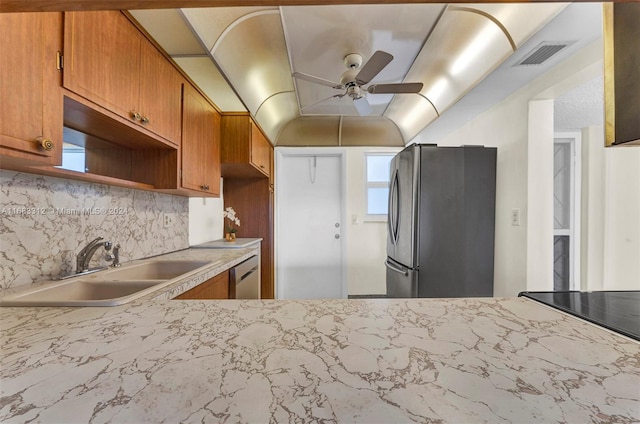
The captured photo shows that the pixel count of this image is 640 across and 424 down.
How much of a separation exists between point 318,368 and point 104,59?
59.0 inches

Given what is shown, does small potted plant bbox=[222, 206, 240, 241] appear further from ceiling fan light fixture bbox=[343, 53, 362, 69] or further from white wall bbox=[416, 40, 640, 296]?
white wall bbox=[416, 40, 640, 296]

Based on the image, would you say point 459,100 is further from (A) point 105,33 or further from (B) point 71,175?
(B) point 71,175

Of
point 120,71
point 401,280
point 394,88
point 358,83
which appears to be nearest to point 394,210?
point 401,280

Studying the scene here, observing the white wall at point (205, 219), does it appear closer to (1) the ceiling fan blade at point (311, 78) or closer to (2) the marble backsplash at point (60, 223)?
(2) the marble backsplash at point (60, 223)

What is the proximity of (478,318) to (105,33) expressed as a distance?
1.77 m

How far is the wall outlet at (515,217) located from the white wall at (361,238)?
5.86 ft

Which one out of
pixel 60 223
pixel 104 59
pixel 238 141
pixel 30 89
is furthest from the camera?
pixel 238 141

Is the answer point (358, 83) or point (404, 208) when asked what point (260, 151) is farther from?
point (404, 208)

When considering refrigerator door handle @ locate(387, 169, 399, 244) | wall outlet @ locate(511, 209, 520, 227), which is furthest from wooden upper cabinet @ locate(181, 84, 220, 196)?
wall outlet @ locate(511, 209, 520, 227)

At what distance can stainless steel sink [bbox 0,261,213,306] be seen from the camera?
2.76 feet

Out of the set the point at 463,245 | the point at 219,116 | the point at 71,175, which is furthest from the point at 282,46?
the point at 463,245

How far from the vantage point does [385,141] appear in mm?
3648

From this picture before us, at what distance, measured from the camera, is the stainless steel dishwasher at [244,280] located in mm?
1926

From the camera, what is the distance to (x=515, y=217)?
195cm
